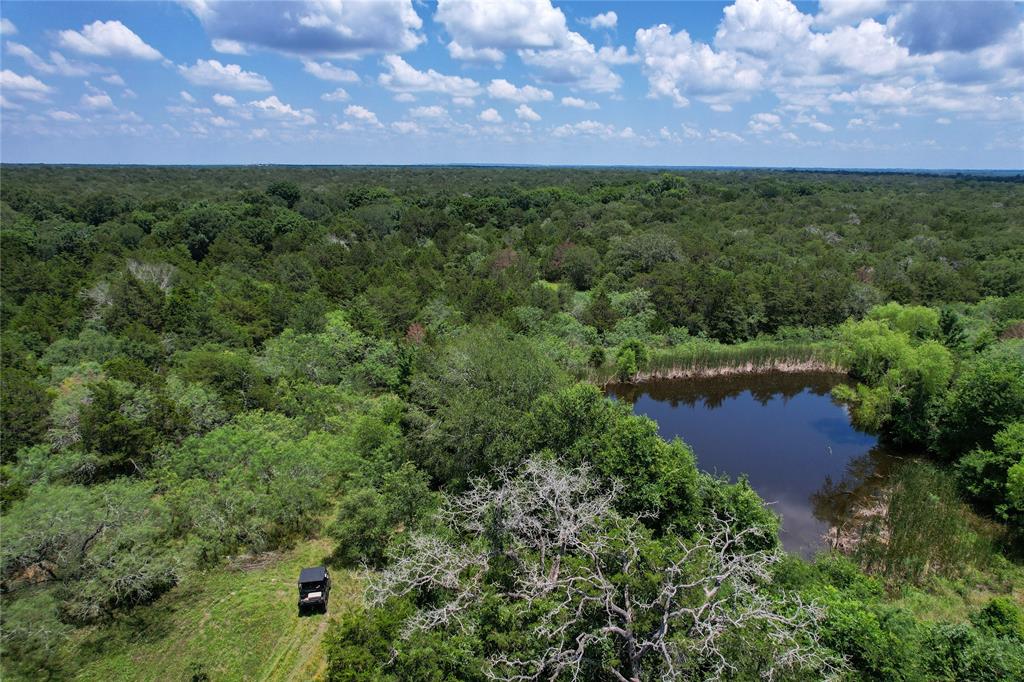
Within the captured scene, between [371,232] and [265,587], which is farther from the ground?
[371,232]

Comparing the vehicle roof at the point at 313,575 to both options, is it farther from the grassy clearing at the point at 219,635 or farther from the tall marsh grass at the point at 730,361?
the tall marsh grass at the point at 730,361

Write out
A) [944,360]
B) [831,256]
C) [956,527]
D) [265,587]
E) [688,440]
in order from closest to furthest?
Answer: 1. [265,587]
2. [956,527]
3. [944,360]
4. [688,440]
5. [831,256]

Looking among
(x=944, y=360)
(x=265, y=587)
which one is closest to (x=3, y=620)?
(x=265, y=587)

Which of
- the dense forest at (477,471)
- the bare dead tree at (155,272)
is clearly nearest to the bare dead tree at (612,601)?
the dense forest at (477,471)

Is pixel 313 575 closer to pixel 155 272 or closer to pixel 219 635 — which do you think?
pixel 219 635

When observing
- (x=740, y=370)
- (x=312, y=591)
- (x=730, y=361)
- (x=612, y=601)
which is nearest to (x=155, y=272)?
(x=312, y=591)

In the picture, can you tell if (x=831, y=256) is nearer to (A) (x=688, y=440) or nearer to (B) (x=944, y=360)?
(B) (x=944, y=360)
